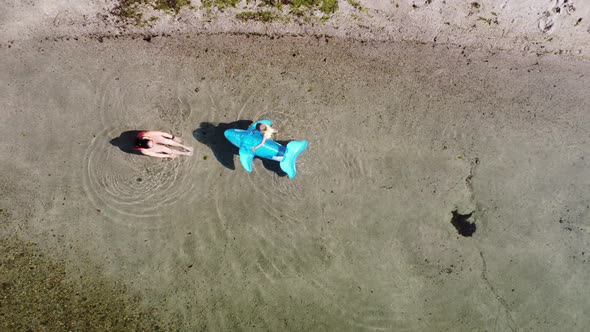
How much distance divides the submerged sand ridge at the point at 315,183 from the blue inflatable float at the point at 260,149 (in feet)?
0.84

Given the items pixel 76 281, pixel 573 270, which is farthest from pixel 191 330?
pixel 573 270

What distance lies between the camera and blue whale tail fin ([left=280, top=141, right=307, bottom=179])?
426 centimetres

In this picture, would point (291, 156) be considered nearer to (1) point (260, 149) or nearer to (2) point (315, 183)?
(1) point (260, 149)

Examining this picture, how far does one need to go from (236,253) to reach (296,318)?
44.5 inches

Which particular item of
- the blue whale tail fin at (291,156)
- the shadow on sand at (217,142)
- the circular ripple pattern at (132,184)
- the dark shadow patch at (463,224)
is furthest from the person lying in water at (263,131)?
the dark shadow patch at (463,224)

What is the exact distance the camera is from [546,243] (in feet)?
14.9

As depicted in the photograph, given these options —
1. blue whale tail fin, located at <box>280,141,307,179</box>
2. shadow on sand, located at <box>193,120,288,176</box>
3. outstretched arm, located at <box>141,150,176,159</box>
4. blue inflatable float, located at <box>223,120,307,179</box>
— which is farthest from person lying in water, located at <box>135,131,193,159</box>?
blue whale tail fin, located at <box>280,141,307,179</box>

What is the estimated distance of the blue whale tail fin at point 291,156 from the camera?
14.0 feet

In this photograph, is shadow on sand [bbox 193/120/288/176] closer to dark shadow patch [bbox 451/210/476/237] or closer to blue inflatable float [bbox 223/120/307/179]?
blue inflatable float [bbox 223/120/307/179]

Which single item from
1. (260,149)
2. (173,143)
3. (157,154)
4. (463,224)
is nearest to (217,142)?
(173,143)

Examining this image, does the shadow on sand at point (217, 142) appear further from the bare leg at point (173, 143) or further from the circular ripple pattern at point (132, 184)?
the circular ripple pattern at point (132, 184)

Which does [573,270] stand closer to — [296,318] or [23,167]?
[296,318]

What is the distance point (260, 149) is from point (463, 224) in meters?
2.84

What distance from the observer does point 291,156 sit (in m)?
4.29
